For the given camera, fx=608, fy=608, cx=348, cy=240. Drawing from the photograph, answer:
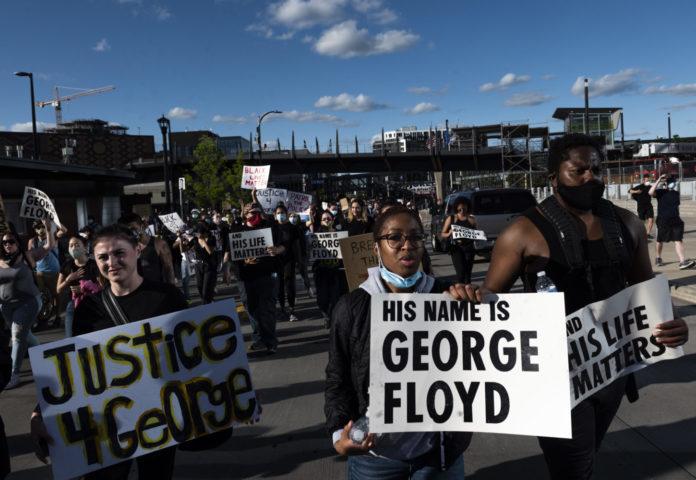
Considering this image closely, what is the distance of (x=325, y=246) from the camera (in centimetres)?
873

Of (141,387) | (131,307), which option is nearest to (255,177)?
(131,307)

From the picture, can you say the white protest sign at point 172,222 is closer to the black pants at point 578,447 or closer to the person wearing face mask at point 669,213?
the person wearing face mask at point 669,213

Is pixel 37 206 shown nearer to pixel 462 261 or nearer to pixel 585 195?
pixel 462 261

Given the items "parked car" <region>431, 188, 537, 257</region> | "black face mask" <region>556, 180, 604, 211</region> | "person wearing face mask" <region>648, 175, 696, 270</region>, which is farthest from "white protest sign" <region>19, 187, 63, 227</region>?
"person wearing face mask" <region>648, 175, 696, 270</region>

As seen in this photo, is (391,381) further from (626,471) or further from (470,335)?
(626,471)

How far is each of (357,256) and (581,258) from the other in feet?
14.1

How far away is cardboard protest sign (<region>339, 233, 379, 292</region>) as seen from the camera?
673cm

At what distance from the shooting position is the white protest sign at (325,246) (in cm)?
853

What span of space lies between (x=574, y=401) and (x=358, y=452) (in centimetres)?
90

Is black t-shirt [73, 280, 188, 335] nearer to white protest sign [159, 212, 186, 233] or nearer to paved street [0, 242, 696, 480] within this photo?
paved street [0, 242, 696, 480]

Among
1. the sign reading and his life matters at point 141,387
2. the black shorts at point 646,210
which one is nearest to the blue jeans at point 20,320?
the sign reading and his life matters at point 141,387

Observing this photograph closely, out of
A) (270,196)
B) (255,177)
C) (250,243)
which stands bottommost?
A: (250,243)

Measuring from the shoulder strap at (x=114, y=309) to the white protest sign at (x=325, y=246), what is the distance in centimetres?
552

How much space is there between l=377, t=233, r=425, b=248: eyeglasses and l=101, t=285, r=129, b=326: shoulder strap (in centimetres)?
136
